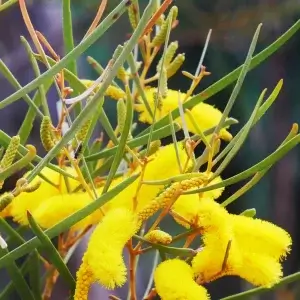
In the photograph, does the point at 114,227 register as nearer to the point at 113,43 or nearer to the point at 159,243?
the point at 159,243

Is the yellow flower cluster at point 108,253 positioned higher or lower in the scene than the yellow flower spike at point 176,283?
higher

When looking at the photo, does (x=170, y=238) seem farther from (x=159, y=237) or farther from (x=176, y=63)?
(x=176, y=63)

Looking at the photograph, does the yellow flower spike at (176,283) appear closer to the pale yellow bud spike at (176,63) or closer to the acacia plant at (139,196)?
the acacia plant at (139,196)

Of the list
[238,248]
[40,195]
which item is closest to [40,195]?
[40,195]

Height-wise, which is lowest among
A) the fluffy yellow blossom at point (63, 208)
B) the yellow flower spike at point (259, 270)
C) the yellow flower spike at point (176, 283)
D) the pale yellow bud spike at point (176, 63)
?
the yellow flower spike at point (259, 270)

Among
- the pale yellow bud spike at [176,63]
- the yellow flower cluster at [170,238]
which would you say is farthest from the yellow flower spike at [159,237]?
the pale yellow bud spike at [176,63]
